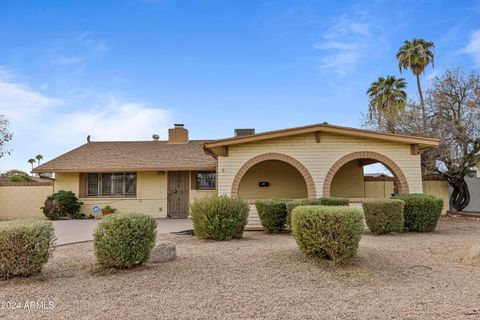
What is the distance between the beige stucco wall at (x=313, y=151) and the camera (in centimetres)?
1175

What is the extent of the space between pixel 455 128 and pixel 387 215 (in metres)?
9.25

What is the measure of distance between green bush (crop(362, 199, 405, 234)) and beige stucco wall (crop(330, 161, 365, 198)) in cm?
687

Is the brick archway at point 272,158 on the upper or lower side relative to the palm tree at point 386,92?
lower

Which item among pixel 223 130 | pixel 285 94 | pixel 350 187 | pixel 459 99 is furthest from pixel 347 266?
pixel 223 130

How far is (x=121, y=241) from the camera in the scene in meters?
5.42

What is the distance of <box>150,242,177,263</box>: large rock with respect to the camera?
6.13 meters

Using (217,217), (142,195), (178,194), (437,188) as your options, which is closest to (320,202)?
(217,217)

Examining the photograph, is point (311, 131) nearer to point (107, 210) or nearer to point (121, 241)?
point (121, 241)

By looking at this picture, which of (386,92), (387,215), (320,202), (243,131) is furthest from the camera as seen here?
(386,92)

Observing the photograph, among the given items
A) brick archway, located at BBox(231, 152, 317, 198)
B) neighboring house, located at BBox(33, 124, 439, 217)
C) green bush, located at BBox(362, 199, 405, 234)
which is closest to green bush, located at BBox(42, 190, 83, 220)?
neighboring house, located at BBox(33, 124, 439, 217)

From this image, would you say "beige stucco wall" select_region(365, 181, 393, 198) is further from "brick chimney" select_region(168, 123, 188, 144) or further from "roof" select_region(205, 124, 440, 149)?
"brick chimney" select_region(168, 123, 188, 144)

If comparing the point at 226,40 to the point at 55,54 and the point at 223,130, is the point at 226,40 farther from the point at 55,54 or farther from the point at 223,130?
the point at 223,130

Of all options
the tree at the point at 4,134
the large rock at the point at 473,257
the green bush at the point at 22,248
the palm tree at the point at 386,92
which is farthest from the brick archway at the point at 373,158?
the tree at the point at 4,134

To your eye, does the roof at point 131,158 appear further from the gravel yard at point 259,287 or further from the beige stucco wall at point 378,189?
the gravel yard at point 259,287
